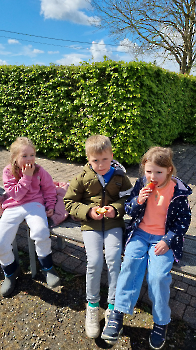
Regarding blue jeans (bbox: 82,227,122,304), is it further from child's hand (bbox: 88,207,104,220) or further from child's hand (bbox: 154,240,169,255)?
child's hand (bbox: 154,240,169,255)

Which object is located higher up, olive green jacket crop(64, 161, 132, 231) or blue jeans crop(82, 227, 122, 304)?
olive green jacket crop(64, 161, 132, 231)

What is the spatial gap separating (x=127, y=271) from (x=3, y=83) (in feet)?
27.6

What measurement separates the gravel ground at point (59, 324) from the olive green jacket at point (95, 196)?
825 mm

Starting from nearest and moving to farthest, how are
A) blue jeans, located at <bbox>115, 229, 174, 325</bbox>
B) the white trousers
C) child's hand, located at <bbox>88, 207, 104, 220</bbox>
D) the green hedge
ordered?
blue jeans, located at <bbox>115, 229, 174, 325</bbox> → child's hand, located at <bbox>88, 207, 104, 220</bbox> → the white trousers → the green hedge

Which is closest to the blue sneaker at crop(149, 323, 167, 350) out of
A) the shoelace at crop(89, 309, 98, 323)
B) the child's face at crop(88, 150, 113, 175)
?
the shoelace at crop(89, 309, 98, 323)

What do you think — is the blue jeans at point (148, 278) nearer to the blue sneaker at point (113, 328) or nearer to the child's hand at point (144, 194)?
the blue sneaker at point (113, 328)

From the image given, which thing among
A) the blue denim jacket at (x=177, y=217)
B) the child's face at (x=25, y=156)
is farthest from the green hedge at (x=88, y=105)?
the blue denim jacket at (x=177, y=217)

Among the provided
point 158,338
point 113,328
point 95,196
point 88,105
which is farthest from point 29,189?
point 88,105

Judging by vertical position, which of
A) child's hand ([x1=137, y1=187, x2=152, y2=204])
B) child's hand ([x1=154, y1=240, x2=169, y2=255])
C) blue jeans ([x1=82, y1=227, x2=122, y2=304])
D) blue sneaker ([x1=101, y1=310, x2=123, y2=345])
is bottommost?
blue sneaker ([x1=101, y1=310, x2=123, y2=345])

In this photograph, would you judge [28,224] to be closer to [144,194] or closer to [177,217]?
[144,194]

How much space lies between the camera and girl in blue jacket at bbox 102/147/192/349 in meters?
1.93

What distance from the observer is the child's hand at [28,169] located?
2.63 m

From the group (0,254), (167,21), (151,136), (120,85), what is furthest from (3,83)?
(167,21)

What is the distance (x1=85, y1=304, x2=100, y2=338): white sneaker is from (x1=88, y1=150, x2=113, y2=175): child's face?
1.28m
